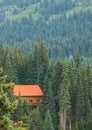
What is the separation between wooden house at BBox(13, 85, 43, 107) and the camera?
3816 inches

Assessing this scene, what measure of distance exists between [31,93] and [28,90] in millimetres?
1138

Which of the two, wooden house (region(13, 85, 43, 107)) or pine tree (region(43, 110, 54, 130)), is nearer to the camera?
pine tree (region(43, 110, 54, 130))

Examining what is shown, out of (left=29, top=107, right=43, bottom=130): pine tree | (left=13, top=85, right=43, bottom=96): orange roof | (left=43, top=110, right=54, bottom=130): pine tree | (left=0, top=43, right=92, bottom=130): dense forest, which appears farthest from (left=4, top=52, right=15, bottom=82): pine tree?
(left=43, top=110, right=54, bottom=130): pine tree

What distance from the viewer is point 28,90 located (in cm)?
10025

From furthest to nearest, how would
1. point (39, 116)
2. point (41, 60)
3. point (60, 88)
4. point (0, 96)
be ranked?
point (41, 60) < point (60, 88) < point (39, 116) < point (0, 96)

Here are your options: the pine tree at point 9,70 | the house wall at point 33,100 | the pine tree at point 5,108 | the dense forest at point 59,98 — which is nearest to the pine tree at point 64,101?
the dense forest at point 59,98

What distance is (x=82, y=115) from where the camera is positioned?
8794cm

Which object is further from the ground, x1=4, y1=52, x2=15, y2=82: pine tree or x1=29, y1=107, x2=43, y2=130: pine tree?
x1=4, y1=52, x2=15, y2=82: pine tree

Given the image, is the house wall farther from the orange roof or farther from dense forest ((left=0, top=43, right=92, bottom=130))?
dense forest ((left=0, top=43, right=92, bottom=130))

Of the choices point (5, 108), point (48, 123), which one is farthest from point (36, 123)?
point (5, 108)

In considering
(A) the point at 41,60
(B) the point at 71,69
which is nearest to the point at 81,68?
(B) the point at 71,69

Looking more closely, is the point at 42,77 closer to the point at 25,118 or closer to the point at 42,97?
the point at 42,97

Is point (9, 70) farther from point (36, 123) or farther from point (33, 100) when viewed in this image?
point (36, 123)

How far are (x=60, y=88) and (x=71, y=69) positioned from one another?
32.8 feet
